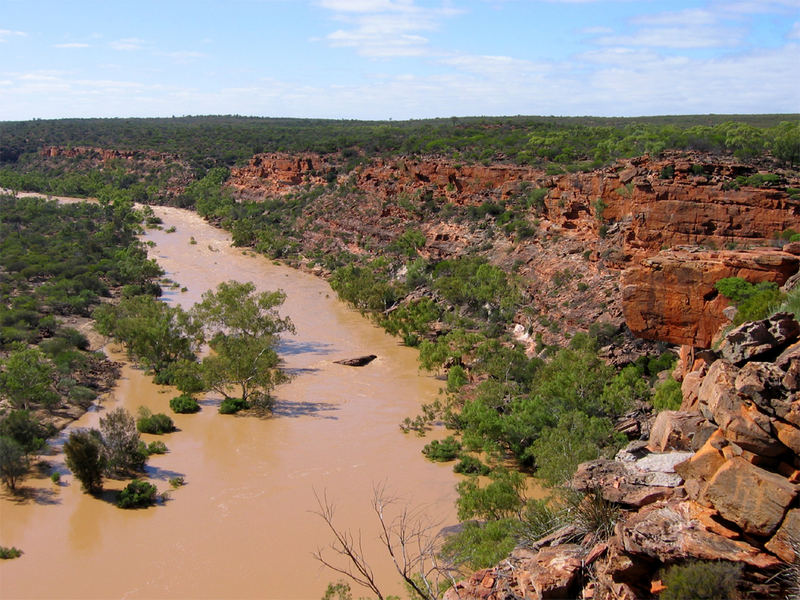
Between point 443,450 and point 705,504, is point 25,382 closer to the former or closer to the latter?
point 443,450

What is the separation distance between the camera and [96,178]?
83312 mm

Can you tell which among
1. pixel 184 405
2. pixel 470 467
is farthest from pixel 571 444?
pixel 184 405

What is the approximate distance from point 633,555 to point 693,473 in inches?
56.9

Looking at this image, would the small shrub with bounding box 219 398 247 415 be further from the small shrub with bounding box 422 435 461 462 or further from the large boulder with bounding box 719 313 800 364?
the large boulder with bounding box 719 313 800 364

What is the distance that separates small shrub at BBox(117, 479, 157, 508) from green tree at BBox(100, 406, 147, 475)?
54.2 inches

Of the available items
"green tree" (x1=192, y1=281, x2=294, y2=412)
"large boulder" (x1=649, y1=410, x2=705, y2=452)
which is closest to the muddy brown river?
"green tree" (x1=192, y1=281, x2=294, y2=412)

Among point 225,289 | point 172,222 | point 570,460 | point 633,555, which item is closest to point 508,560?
point 633,555

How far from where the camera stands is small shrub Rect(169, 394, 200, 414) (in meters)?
24.4

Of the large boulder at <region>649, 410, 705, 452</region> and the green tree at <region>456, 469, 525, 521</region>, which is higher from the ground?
the large boulder at <region>649, 410, 705, 452</region>

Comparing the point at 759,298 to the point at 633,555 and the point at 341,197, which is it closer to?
the point at 633,555

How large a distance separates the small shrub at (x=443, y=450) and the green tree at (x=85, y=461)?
31.8 ft

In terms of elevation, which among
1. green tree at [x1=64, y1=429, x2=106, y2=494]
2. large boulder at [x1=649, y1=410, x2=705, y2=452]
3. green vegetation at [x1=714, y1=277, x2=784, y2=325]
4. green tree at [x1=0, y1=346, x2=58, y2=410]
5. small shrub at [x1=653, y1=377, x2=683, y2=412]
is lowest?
green tree at [x1=64, y1=429, x2=106, y2=494]

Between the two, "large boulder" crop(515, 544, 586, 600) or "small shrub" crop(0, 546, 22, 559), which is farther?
"small shrub" crop(0, 546, 22, 559)

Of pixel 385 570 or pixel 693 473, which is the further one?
pixel 385 570
